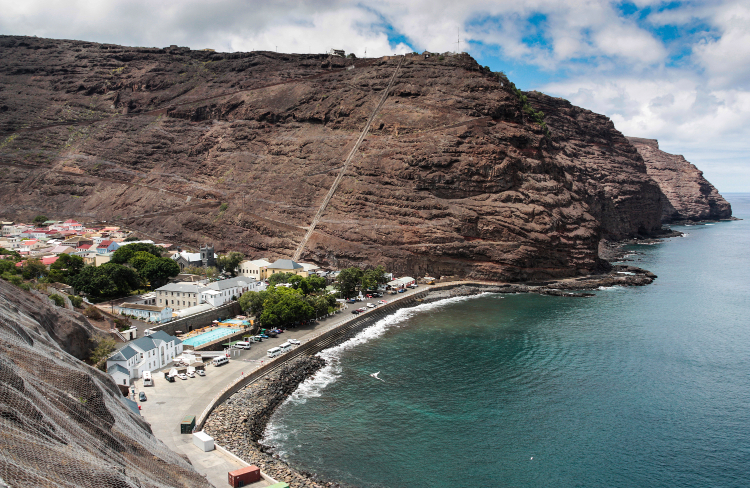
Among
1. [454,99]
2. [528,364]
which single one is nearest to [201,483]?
[528,364]

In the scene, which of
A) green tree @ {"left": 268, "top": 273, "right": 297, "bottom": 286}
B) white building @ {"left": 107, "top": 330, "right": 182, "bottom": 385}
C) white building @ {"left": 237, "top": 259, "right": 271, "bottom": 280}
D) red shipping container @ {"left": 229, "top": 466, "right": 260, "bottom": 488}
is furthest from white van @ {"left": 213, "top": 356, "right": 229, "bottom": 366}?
white building @ {"left": 237, "top": 259, "right": 271, "bottom": 280}

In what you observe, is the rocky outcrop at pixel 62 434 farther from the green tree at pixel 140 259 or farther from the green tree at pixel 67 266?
the green tree at pixel 140 259

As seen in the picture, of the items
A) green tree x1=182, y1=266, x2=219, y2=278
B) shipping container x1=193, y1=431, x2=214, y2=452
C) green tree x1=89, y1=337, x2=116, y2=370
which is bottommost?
shipping container x1=193, y1=431, x2=214, y2=452

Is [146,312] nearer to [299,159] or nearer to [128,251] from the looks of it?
[128,251]

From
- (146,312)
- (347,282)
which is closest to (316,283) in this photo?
(347,282)

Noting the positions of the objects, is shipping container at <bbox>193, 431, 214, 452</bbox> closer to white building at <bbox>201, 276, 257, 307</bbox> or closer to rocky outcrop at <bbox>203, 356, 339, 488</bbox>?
rocky outcrop at <bbox>203, 356, 339, 488</bbox>

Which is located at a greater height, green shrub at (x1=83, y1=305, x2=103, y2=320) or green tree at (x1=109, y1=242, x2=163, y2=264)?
green tree at (x1=109, y1=242, x2=163, y2=264)
